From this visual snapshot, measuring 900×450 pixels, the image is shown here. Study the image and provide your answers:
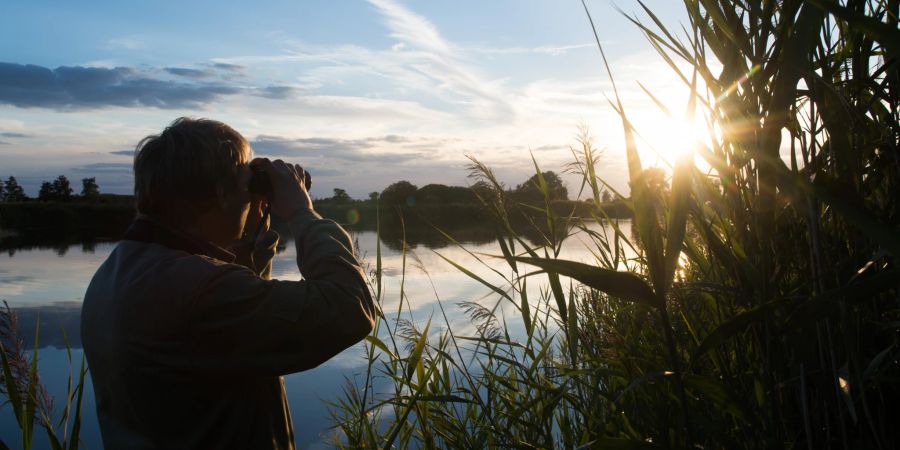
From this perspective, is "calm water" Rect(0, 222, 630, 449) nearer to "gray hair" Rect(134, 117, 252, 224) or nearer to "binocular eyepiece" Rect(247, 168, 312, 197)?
"binocular eyepiece" Rect(247, 168, 312, 197)

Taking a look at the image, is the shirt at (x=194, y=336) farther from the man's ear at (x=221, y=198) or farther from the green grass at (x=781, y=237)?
the green grass at (x=781, y=237)

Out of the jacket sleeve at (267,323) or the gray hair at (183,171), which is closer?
the jacket sleeve at (267,323)

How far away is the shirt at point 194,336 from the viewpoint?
1.24 metres

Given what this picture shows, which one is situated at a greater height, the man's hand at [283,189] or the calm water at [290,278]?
the man's hand at [283,189]

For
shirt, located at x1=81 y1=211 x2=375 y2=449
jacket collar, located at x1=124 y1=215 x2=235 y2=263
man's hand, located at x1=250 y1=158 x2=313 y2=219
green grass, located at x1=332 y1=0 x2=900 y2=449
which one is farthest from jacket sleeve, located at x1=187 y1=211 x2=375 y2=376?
green grass, located at x1=332 y1=0 x2=900 y2=449

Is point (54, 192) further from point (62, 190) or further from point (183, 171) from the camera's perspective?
point (183, 171)

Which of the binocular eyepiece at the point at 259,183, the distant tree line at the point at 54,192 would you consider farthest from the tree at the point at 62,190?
the binocular eyepiece at the point at 259,183

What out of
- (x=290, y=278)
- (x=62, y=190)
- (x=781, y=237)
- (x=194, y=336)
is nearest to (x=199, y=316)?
(x=194, y=336)

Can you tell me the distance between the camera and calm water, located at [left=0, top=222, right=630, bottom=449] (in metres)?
4.66

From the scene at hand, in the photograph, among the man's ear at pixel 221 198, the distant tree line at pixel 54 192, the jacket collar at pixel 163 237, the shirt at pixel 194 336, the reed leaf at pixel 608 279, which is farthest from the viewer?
the distant tree line at pixel 54 192

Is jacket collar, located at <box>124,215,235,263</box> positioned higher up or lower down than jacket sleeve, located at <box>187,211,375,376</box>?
higher up

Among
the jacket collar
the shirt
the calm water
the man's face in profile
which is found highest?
the man's face in profile

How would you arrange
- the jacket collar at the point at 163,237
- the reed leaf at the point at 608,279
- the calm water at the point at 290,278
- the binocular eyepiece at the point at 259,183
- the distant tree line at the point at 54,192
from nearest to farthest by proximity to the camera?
the reed leaf at the point at 608,279 → the jacket collar at the point at 163,237 → the binocular eyepiece at the point at 259,183 → the calm water at the point at 290,278 → the distant tree line at the point at 54,192

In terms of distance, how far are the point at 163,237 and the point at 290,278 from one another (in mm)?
8108
